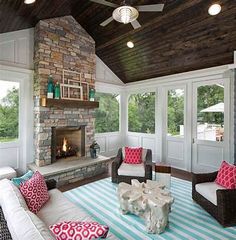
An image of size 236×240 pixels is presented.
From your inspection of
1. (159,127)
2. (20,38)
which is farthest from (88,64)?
(159,127)

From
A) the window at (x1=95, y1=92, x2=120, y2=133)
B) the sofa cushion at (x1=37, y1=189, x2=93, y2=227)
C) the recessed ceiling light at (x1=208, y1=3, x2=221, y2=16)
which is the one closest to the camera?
the sofa cushion at (x1=37, y1=189, x2=93, y2=227)

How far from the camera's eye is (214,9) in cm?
323

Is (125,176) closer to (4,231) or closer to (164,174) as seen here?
(164,174)

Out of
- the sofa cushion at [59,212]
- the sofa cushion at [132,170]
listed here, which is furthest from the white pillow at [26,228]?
the sofa cushion at [132,170]

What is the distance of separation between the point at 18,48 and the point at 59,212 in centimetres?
396

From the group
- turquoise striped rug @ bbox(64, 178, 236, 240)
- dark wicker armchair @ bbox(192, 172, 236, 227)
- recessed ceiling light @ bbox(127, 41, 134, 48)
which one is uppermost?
recessed ceiling light @ bbox(127, 41, 134, 48)

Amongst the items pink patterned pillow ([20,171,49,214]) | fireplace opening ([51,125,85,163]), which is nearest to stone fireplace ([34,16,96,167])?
fireplace opening ([51,125,85,163])

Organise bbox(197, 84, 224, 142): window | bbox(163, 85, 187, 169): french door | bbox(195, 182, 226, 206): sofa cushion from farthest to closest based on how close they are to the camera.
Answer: bbox(163, 85, 187, 169): french door, bbox(197, 84, 224, 142): window, bbox(195, 182, 226, 206): sofa cushion

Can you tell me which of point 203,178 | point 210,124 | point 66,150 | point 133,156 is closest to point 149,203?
point 203,178

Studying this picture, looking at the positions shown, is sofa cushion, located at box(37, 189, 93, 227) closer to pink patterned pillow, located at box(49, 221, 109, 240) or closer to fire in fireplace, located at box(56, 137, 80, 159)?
pink patterned pillow, located at box(49, 221, 109, 240)

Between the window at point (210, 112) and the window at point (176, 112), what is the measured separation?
1.67 ft

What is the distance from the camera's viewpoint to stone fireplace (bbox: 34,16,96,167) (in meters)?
4.40

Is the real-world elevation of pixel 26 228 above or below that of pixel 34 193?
above

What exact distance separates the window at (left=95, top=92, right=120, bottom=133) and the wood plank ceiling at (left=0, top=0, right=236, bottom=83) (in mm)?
1476
